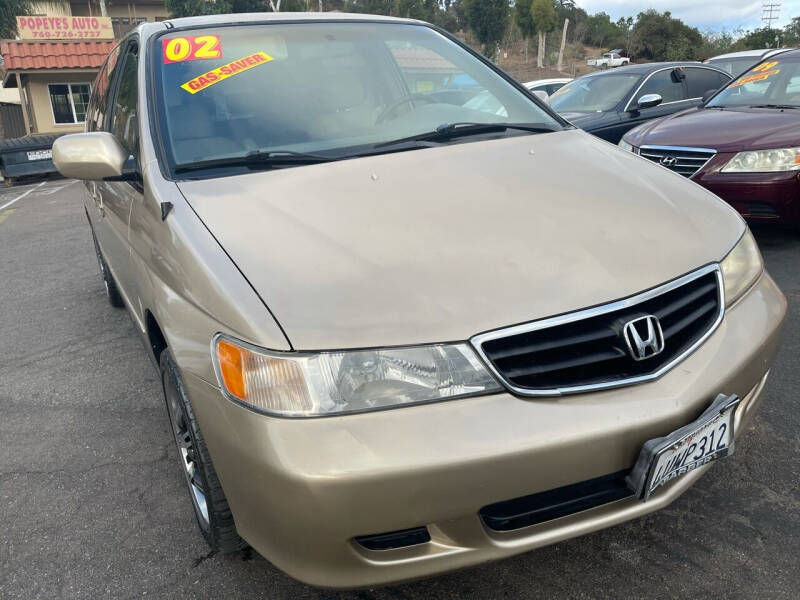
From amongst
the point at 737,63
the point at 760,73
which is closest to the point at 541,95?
the point at 760,73

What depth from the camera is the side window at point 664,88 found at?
7.73 m

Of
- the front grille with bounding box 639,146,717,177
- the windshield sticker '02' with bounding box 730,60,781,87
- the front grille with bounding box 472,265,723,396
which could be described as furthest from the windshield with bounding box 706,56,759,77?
the front grille with bounding box 472,265,723,396

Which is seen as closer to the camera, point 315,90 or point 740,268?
point 740,268

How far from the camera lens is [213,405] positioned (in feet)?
5.44

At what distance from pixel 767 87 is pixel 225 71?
5001 millimetres

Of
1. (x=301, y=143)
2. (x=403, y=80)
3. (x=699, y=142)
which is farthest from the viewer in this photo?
(x=699, y=142)

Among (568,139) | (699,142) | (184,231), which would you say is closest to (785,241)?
(699,142)

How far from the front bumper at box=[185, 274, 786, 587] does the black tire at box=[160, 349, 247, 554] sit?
6.2 inches

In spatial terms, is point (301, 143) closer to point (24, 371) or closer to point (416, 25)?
point (416, 25)

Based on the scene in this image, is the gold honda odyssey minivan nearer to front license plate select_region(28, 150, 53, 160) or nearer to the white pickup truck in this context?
front license plate select_region(28, 150, 53, 160)

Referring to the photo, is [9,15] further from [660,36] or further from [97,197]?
[660,36]

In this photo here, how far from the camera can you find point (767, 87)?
5.71 metres

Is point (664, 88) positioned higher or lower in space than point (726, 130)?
higher

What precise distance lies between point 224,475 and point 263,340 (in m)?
0.39
